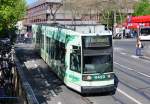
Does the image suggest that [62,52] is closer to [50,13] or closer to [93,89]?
[93,89]

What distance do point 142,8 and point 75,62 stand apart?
89891 mm

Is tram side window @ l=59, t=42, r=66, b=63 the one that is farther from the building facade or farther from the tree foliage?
the tree foliage

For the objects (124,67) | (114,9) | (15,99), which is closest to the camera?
(15,99)

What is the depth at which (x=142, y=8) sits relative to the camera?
109 m

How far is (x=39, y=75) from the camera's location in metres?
28.7

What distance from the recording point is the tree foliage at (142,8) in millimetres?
106906

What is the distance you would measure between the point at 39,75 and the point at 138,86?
735 centimetres

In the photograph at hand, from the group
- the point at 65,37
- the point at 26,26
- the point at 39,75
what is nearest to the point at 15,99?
the point at 65,37

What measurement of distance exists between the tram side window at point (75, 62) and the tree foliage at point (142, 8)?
86514 millimetres

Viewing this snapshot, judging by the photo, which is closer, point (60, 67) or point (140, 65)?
point (60, 67)

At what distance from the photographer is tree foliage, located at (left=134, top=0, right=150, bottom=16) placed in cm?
10691

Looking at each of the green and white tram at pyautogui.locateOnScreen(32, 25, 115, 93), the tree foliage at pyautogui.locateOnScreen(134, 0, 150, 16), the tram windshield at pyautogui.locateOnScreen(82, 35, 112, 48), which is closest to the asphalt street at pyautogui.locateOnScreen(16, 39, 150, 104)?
the green and white tram at pyautogui.locateOnScreen(32, 25, 115, 93)

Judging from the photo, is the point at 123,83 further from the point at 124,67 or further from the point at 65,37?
the point at 124,67

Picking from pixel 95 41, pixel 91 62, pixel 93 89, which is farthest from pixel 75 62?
pixel 93 89
